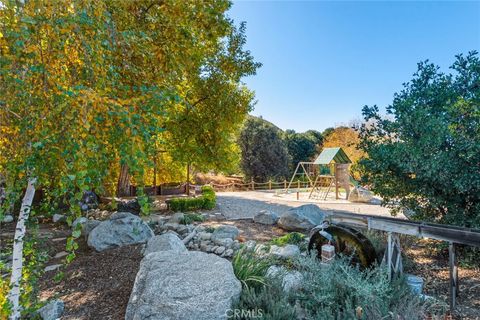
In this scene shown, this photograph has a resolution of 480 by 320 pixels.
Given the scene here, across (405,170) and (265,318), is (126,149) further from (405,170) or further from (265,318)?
(405,170)

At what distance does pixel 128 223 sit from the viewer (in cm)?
570

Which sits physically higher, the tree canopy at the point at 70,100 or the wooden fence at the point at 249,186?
the tree canopy at the point at 70,100

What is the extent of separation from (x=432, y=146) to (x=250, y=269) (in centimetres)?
317

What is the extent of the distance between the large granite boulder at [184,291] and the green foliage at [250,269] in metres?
0.33

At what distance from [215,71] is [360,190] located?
32.3ft

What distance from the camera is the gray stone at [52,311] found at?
3.02 meters

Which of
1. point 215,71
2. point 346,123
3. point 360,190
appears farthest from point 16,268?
point 346,123

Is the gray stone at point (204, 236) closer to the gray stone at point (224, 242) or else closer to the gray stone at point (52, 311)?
the gray stone at point (224, 242)

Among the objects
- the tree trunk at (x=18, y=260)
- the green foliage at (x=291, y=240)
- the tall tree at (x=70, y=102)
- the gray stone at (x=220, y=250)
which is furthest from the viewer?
the green foliage at (x=291, y=240)

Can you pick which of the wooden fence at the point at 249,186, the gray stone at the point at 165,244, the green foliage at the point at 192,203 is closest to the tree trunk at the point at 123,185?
the green foliage at the point at 192,203

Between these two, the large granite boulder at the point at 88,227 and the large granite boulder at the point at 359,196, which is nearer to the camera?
the large granite boulder at the point at 88,227

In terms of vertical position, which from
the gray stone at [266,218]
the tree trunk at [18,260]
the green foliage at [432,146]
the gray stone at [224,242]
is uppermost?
the green foliage at [432,146]

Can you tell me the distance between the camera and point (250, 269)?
10.8 ft

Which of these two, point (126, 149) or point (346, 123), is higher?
point (346, 123)
